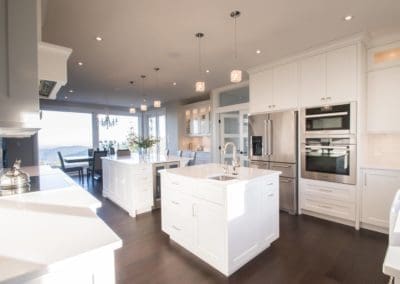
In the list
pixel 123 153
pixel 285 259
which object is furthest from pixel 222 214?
pixel 123 153

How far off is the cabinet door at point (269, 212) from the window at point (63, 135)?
777 cm

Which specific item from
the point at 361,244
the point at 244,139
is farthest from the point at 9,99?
the point at 244,139

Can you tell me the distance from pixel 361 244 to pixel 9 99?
3.61 m

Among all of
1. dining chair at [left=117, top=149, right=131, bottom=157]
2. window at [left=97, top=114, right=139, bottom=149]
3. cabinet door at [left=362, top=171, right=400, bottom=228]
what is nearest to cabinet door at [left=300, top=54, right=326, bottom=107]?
cabinet door at [left=362, top=171, right=400, bottom=228]

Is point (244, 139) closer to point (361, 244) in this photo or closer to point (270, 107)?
point (270, 107)

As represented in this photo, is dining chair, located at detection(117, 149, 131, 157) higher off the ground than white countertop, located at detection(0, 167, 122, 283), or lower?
higher

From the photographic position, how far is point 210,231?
6.82 ft

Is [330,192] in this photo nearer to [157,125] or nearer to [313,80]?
[313,80]

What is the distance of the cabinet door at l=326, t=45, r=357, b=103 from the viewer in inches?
120

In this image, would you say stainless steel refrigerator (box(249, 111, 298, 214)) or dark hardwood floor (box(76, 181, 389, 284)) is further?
stainless steel refrigerator (box(249, 111, 298, 214))

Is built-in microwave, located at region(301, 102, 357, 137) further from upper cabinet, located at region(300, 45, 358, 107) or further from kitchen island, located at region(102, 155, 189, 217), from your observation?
kitchen island, located at region(102, 155, 189, 217)

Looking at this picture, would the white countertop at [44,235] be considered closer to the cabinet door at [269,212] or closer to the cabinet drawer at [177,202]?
the cabinet drawer at [177,202]

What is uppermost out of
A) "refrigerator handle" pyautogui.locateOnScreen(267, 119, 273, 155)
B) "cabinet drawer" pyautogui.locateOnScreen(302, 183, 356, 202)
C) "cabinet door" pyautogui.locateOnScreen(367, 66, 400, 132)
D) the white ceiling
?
the white ceiling

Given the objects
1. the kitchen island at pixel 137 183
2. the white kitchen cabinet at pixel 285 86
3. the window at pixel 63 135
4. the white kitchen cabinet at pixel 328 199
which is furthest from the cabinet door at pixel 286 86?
the window at pixel 63 135
